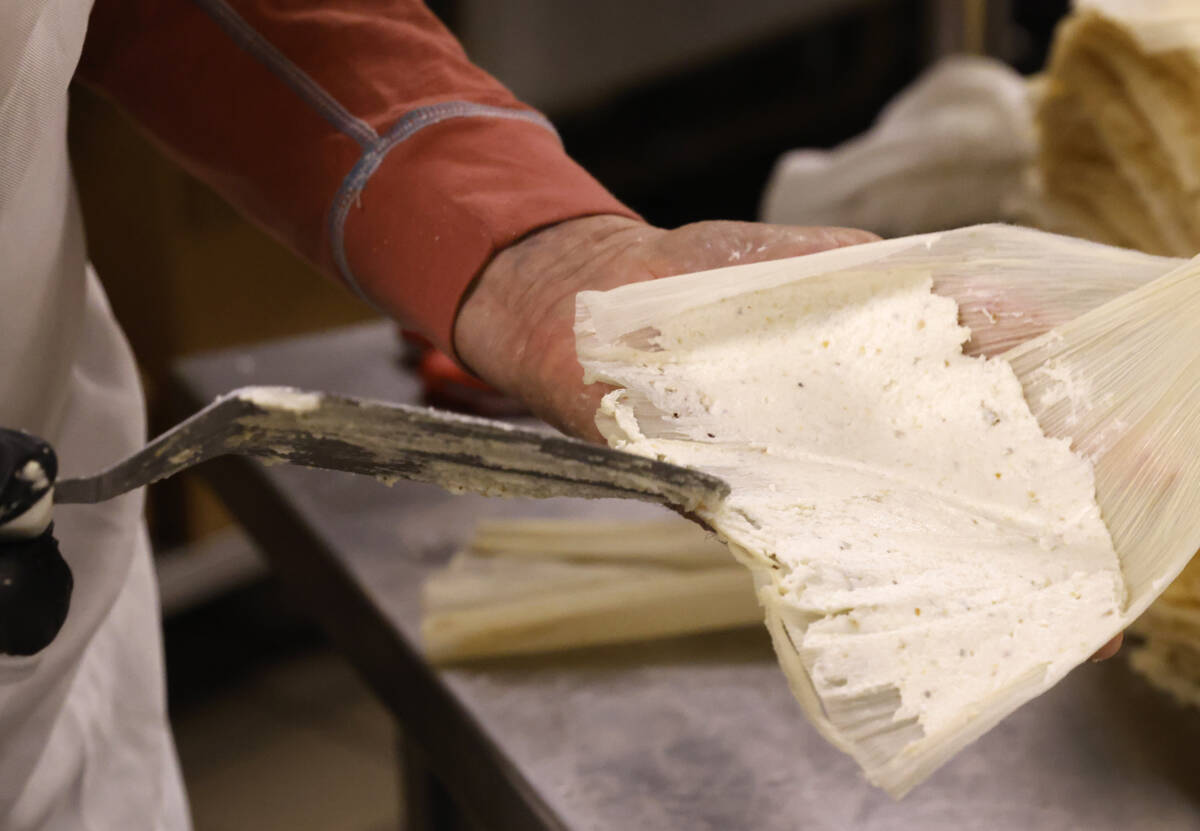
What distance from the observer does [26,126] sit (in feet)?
1.55

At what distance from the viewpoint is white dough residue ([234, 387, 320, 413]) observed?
0.36 metres

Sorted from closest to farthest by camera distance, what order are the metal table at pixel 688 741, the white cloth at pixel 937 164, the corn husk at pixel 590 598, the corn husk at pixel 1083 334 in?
the corn husk at pixel 1083 334 < the metal table at pixel 688 741 < the corn husk at pixel 590 598 < the white cloth at pixel 937 164

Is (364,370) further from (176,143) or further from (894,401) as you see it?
(894,401)

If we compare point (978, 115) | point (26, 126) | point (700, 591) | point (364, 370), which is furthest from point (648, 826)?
point (978, 115)

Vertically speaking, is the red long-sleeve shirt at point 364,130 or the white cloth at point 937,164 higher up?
the red long-sleeve shirt at point 364,130

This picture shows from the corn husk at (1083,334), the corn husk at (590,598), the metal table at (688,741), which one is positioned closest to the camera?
the corn husk at (1083,334)

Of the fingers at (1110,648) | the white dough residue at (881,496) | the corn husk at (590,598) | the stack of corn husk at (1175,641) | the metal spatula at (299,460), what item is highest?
the metal spatula at (299,460)

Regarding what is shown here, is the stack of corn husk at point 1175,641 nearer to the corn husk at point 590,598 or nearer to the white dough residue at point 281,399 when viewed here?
the corn husk at point 590,598

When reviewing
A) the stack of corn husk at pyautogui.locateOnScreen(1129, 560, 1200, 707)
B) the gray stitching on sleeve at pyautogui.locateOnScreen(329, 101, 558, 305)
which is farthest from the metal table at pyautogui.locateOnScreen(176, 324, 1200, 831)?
the gray stitching on sleeve at pyautogui.locateOnScreen(329, 101, 558, 305)

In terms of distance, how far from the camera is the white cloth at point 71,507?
18.9 inches

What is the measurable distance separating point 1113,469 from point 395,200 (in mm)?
381

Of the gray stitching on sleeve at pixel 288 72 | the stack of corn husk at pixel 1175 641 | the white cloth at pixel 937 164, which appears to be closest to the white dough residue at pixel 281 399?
the gray stitching on sleeve at pixel 288 72

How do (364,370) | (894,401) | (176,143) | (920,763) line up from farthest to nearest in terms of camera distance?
(364,370) → (176,143) → (894,401) → (920,763)

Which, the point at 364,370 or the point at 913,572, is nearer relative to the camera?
the point at 913,572
